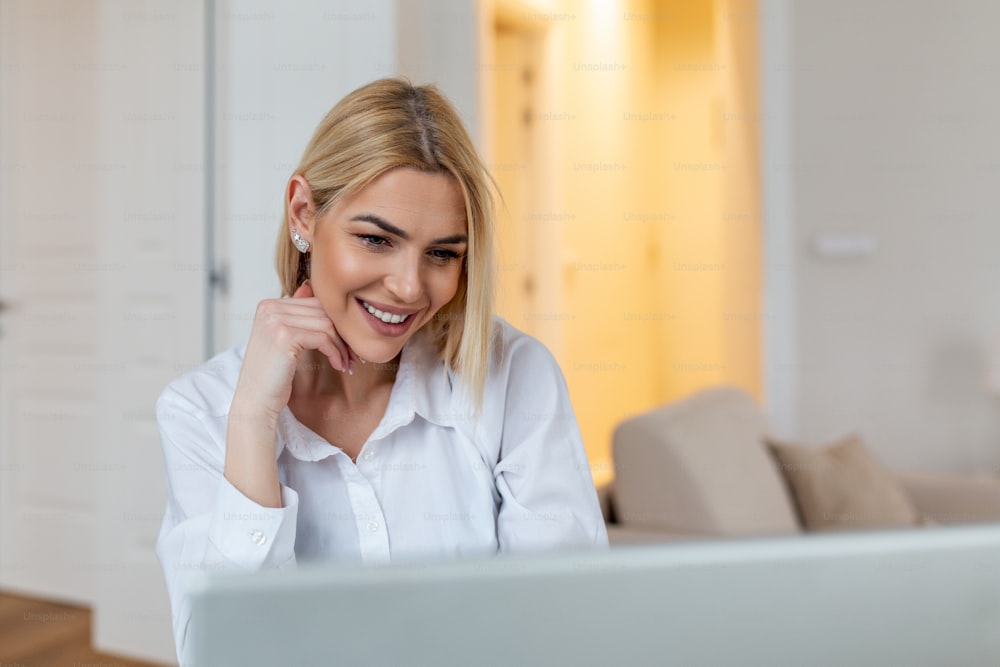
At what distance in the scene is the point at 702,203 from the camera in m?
4.78

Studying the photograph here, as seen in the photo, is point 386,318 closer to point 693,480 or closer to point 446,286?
point 446,286

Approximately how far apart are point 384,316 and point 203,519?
29 cm

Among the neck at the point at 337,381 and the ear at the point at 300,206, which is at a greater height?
the ear at the point at 300,206

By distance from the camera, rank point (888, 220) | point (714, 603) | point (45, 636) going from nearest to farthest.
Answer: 1. point (714, 603)
2. point (45, 636)
3. point (888, 220)

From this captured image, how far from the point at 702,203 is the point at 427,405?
4.01 metres

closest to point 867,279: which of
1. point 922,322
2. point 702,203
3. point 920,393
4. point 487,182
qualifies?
point 922,322

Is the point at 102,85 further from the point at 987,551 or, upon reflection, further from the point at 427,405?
the point at 987,551

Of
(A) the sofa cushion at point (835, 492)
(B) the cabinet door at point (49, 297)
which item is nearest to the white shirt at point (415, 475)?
(A) the sofa cushion at point (835, 492)

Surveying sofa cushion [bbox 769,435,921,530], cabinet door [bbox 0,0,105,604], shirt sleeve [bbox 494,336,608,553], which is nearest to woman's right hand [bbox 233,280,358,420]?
shirt sleeve [bbox 494,336,608,553]

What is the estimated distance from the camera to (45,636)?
8.01ft

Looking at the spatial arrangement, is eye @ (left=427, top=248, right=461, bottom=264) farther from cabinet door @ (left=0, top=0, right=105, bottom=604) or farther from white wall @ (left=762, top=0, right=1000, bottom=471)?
white wall @ (left=762, top=0, right=1000, bottom=471)

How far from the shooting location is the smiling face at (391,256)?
92cm

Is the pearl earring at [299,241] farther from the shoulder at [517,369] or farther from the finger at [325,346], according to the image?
the shoulder at [517,369]

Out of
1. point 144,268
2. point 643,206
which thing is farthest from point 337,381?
point 643,206
